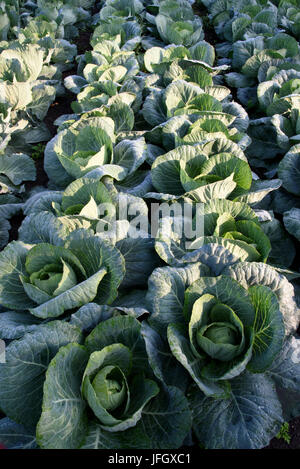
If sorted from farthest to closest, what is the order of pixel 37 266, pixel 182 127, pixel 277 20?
1. pixel 277 20
2. pixel 182 127
3. pixel 37 266

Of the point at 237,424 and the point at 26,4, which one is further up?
the point at 26,4

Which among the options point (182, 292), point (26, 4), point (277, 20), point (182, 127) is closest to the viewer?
point (182, 292)

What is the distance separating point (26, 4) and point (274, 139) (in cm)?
605

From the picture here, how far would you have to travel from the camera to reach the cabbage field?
7.06 ft

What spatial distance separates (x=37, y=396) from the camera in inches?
87.9

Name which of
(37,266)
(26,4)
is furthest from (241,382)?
(26,4)

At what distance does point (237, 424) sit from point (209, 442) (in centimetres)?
18

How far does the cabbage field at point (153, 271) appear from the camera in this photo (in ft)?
7.06

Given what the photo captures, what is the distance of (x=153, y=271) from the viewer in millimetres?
2475
